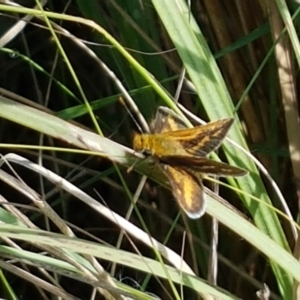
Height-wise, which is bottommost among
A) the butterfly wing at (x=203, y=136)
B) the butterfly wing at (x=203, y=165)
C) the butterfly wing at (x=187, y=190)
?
the butterfly wing at (x=187, y=190)

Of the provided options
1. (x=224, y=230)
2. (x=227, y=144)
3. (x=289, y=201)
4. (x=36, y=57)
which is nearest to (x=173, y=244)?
(x=224, y=230)

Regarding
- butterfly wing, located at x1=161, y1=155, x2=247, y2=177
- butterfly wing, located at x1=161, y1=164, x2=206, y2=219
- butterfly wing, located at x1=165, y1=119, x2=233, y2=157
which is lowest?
butterfly wing, located at x1=161, y1=164, x2=206, y2=219

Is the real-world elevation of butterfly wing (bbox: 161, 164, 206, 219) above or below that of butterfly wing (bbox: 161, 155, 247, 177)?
below

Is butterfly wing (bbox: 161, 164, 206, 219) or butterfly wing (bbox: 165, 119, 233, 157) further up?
butterfly wing (bbox: 165, 119, 233, 157)

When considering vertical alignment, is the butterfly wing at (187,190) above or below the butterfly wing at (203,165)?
below

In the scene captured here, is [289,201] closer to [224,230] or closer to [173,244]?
[224,230]
